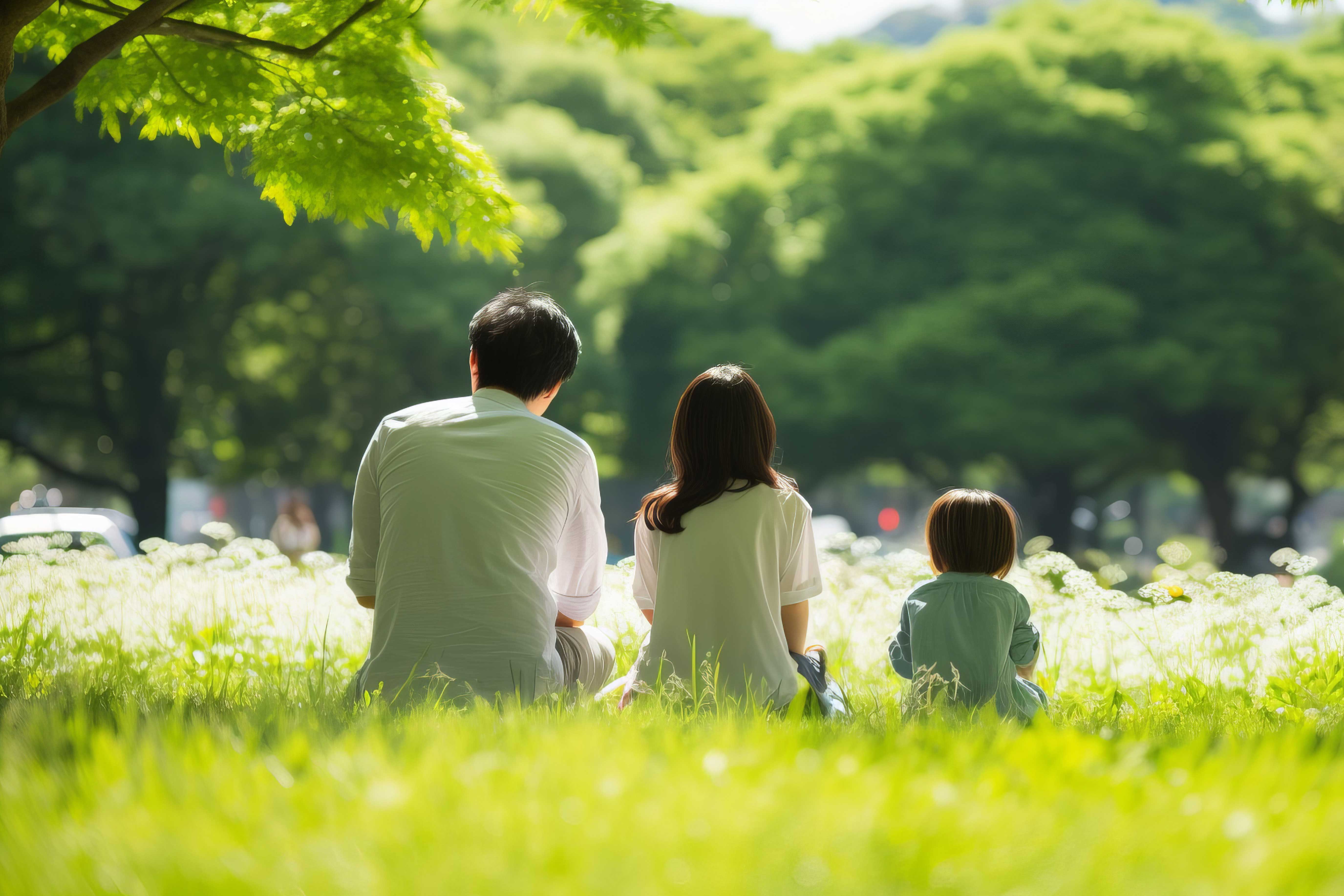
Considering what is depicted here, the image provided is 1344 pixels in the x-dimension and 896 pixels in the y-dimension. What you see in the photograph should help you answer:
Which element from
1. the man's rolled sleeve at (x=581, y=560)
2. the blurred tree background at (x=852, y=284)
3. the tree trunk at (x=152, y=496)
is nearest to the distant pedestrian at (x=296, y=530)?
the tree trunk at (x=152, y=496)

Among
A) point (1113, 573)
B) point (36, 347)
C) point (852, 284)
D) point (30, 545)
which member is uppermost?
point (852, 284)

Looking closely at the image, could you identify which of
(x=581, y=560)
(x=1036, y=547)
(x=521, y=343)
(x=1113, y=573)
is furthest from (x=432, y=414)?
(x=1113, y=573)

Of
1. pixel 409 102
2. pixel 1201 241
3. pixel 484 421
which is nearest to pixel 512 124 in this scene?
pixel 1201 241

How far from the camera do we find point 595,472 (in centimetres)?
412

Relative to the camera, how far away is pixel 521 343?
398cm

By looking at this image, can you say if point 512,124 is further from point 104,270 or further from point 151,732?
point 151,732

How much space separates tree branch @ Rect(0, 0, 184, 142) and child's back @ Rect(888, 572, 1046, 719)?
145 inches

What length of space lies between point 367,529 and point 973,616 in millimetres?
2219

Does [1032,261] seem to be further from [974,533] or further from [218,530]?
[974,533]

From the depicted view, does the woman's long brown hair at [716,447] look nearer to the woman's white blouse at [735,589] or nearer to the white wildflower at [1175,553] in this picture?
the woman's white blouse at [735,589]

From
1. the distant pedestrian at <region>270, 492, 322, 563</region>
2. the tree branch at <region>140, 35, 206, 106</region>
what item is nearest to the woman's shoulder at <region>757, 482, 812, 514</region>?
the tree branch at <region>140, 35, 206, 106</region>

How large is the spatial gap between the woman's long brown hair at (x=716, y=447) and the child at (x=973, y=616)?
28.4 inches

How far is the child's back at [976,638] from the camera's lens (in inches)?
162

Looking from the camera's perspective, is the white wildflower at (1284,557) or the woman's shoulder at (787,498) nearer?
the woman's shoulder at (787,498)
